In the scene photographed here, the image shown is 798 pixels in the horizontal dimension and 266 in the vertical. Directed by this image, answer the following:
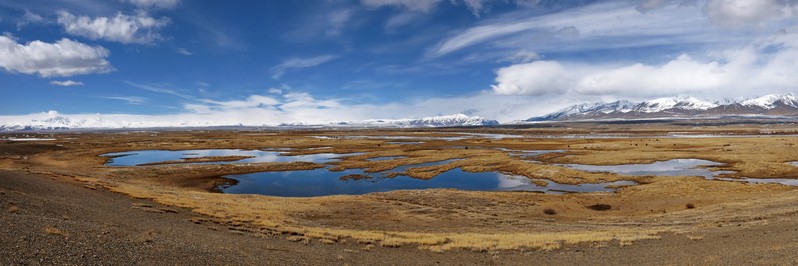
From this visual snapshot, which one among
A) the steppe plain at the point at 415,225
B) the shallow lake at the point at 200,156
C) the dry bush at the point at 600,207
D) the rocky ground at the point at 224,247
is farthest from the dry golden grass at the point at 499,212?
the shallow lake at the point at 200,156

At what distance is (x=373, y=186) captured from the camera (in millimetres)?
56062

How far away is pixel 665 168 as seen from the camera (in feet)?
222

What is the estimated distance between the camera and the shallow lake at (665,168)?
201 ft

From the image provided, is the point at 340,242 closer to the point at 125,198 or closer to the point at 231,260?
the point at 231,260

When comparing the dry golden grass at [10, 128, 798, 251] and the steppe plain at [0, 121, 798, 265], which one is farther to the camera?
the dry golden grass at [10, 128, 798, 251]

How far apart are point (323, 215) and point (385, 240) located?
478 inches

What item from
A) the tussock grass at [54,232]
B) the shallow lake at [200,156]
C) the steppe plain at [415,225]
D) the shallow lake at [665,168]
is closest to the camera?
the tussock grass at [54,232]

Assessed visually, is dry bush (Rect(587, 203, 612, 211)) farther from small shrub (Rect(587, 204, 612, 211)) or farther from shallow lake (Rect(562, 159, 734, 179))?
shallow lake (Rect(562, 159, 734, 179))

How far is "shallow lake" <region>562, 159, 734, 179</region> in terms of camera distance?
61.2 meters

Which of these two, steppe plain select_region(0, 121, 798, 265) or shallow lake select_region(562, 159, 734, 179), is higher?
→ steppe plain select_region(0, 121, 798, 265)

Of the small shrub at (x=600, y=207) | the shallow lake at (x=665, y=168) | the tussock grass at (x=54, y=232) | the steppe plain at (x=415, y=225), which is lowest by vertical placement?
the small shrub at (x=600, y=207)

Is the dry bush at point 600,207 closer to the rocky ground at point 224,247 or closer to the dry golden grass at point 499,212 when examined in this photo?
the dry golden grass at point 499,212

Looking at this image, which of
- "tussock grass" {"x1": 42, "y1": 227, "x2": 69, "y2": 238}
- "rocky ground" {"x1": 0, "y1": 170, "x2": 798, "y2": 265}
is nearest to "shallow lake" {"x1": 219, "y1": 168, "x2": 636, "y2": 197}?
"rocky ground" {"x1": 0, "y1": 170, "x2": 798, "y2": 265}

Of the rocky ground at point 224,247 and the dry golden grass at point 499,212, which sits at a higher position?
the rocky ground at point 224,247
